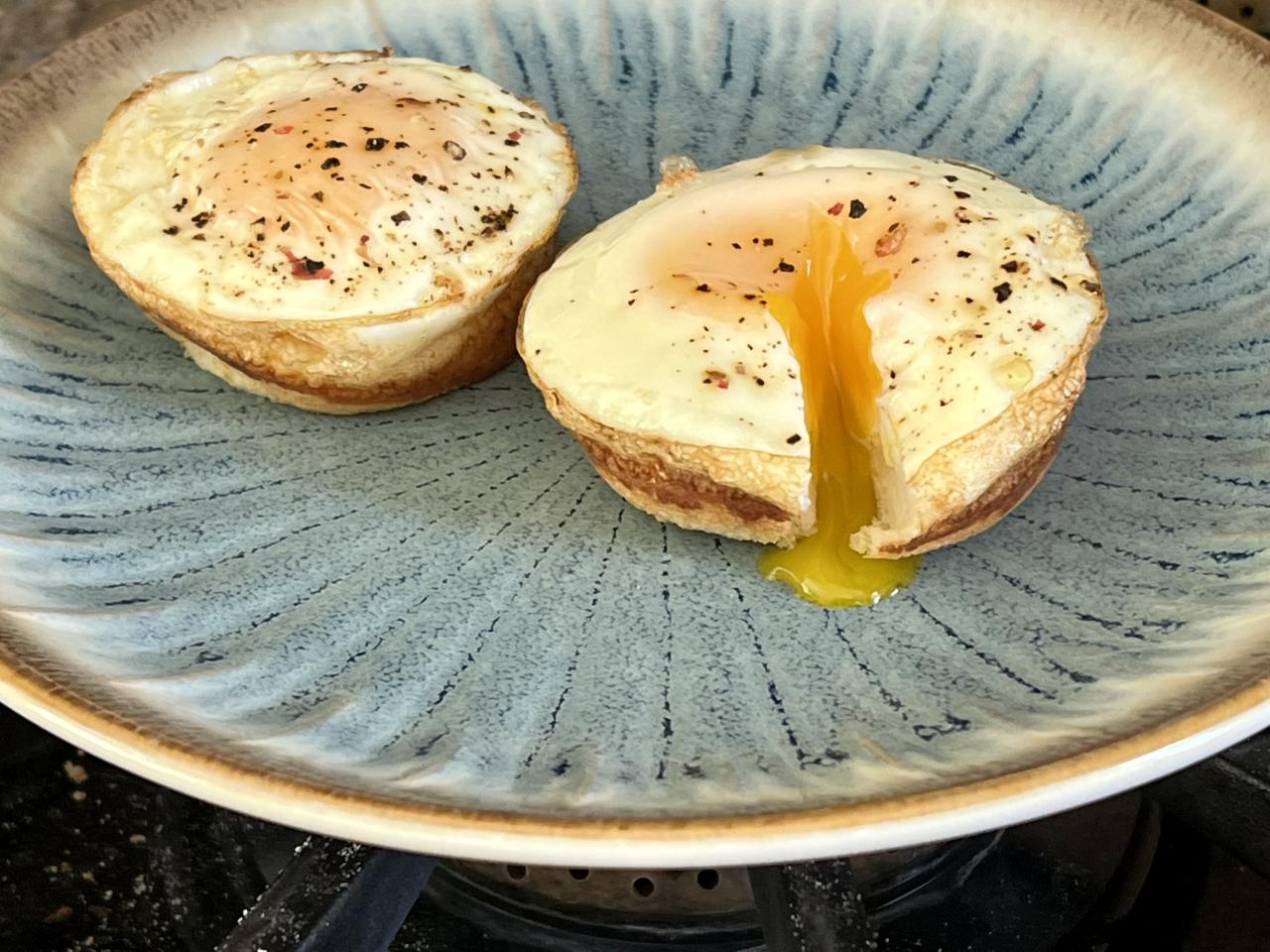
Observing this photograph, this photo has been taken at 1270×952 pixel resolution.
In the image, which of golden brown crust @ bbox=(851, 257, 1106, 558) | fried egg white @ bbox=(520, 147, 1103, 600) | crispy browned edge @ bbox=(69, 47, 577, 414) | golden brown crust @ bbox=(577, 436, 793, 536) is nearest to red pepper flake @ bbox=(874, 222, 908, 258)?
fried egg white @ bbox=(520, 147, 1103, 600)

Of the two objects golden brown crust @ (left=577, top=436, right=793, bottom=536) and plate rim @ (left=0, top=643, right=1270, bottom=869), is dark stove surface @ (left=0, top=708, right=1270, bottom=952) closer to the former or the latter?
plate rim @ (left=0, top=643, right=1270, bottom=869)

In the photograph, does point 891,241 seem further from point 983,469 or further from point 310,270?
point 310,270

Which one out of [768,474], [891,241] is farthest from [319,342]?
[891,241]

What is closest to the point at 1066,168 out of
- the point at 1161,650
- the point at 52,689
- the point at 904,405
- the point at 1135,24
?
the point at 1135,24

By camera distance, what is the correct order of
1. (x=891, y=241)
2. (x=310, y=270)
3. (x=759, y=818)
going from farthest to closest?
(x=310, y=270) → (x=891, y=241) → (x=759, y=818)

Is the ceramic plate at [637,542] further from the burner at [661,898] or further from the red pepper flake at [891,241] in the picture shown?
the red pepper flake at [891,241]

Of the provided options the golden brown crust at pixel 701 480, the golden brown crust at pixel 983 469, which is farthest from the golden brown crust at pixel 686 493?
the golden brown crust at pixel 983 469
